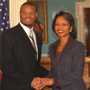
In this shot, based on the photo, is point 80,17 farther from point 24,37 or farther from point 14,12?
point 24,37

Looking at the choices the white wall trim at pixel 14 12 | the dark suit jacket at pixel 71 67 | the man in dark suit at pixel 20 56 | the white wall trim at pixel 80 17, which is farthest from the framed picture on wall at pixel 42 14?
the dark suit jacket at pixel 71 67

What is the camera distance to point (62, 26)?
6.88 ft

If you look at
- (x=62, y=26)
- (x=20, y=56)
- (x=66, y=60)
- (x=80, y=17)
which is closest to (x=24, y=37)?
(x=20, y=56)

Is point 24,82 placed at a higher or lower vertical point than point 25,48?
lower

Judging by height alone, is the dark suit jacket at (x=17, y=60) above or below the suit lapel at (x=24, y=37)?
below

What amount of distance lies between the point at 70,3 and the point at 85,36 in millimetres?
1819

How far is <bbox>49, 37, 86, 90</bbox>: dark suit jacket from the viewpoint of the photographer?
1938 millimetres

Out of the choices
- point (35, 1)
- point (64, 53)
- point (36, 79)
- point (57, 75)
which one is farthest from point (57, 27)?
point (35, 1)

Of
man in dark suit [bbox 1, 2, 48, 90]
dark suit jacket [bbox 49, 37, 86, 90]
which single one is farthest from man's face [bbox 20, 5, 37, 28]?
dark suit jacket [bbox 49, 37, 86, 90]

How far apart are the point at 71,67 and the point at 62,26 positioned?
61 centimetres

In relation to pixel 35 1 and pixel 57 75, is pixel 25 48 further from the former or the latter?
pixel 35 1

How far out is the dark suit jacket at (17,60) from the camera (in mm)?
1953

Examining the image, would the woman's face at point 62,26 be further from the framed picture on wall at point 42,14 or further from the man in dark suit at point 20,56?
the framed picture on wall at point 42,14

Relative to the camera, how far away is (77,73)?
193cm
